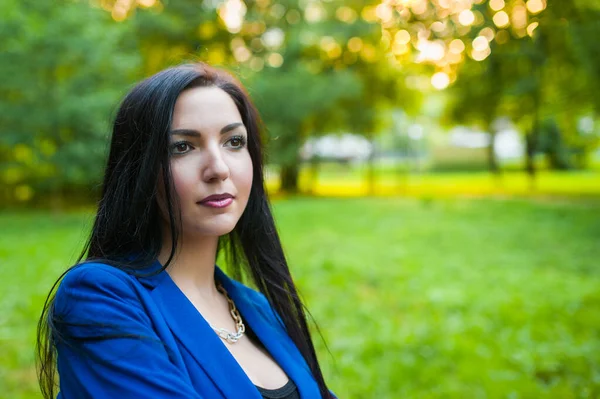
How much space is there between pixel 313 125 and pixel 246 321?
2326cm

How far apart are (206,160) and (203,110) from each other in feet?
0.40

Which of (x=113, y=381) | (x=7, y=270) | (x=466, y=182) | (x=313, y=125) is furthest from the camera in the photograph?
(x=466, y=182)

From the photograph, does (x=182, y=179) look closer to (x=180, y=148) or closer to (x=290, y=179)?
(x=180, y=148)

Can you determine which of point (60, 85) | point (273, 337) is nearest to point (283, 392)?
point (273, 337)

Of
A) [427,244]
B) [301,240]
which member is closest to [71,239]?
[301,240]

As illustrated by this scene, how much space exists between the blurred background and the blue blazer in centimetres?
34

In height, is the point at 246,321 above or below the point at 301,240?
above

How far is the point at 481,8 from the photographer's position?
2.93 metres

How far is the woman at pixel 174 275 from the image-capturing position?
1.22 m

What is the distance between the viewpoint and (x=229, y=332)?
1.59 meters

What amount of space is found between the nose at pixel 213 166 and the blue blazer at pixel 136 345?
25 centimetres

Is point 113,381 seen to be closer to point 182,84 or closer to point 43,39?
point 182,84

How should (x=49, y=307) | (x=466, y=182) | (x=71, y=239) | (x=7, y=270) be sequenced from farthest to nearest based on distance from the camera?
(x=466, y=182) → (x=71, y=239) → (x=7, y=270) → (x=49, y=307)

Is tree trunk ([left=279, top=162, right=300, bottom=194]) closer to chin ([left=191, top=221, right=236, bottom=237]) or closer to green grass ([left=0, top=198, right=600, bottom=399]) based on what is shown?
green grass ([left=0, top=198, right=600, bottom=399])
